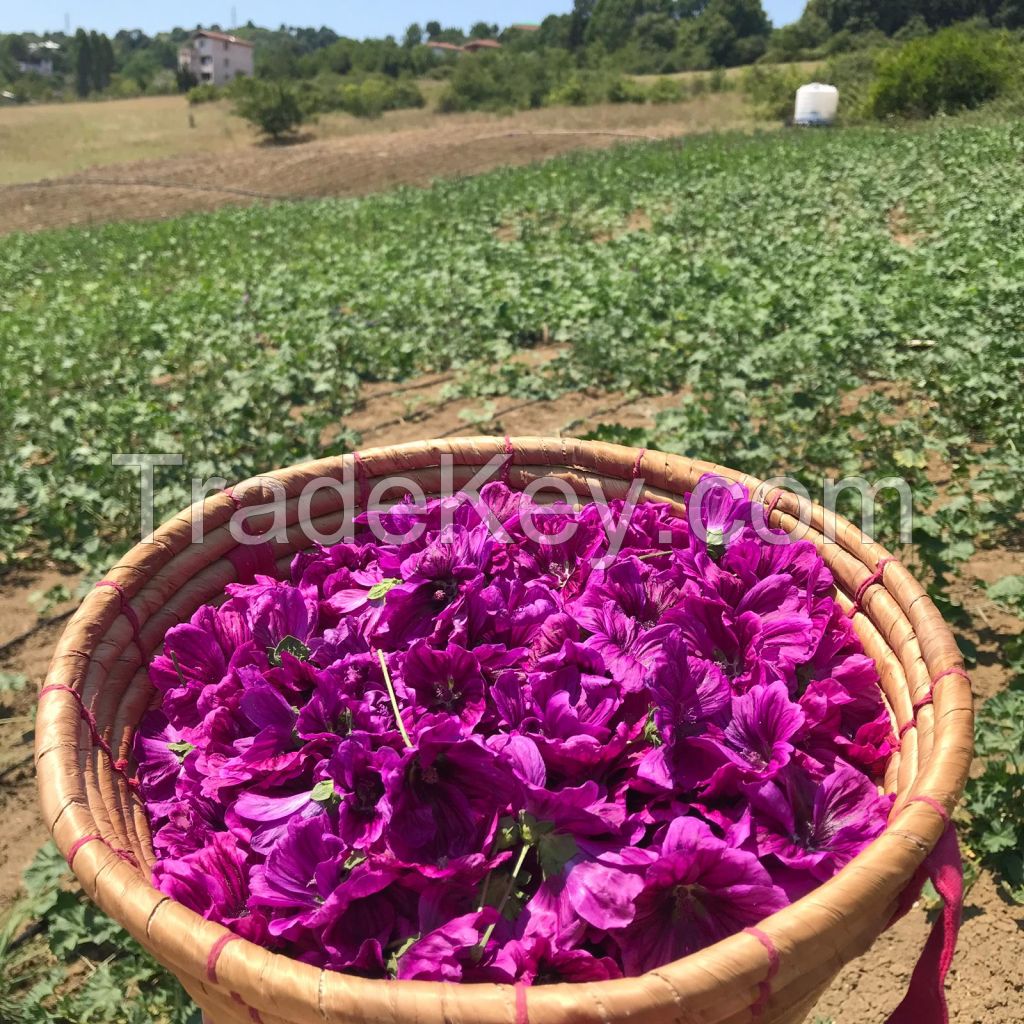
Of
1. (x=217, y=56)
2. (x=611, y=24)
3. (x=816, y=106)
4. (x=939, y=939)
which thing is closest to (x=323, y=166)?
(x=816, y=106)

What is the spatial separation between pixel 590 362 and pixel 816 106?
103 ft

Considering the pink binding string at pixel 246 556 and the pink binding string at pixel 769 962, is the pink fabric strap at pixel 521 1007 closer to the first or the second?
the pink binding string at pixel 769 962

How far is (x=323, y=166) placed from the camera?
28000 mm

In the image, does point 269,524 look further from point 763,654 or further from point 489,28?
point 489,28

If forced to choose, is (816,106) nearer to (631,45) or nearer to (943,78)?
(943,78)

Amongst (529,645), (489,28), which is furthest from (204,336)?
(489,28)

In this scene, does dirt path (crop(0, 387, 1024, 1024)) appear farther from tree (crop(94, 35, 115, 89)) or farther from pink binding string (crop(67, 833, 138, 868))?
tree (crop(94, 35, 115, 89))

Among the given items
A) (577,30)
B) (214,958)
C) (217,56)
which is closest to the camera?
(214,958)

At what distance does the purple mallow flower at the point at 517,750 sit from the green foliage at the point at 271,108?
42147mm

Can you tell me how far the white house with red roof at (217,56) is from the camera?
290 ft

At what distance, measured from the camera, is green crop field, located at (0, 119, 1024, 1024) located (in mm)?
2652

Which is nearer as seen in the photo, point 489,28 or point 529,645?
point 529,645

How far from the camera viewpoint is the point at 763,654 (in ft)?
4.86

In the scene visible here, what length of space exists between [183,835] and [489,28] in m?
122
